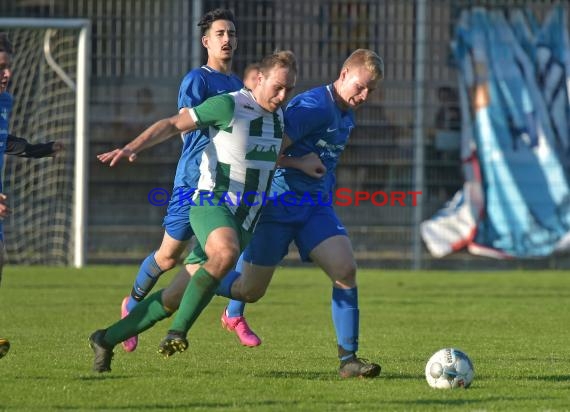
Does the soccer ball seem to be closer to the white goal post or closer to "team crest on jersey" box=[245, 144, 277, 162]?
"team crest on jersey" box=[245, 144, 277, 162]

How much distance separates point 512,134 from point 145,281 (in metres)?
10.8

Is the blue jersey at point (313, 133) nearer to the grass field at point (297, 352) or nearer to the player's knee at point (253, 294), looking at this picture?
the player's knee at point (253, 294)

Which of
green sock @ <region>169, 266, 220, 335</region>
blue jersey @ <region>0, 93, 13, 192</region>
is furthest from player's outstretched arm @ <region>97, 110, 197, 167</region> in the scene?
blue jersey @ <region>0, 93, 13, 192</region>

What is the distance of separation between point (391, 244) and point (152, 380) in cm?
1179

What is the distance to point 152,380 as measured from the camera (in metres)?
6.84

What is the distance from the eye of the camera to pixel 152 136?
6.45 metres

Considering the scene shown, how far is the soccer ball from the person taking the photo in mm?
6609

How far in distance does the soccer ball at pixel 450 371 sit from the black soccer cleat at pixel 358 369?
43 cm

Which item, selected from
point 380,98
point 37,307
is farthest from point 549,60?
point 37,307

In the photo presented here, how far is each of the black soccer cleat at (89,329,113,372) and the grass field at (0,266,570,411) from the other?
6cm

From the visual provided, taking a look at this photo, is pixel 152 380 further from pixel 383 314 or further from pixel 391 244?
pixel 391 244

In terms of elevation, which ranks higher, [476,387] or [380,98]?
[380,98]

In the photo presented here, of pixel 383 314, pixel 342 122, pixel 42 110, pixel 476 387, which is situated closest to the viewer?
pixel 476 387

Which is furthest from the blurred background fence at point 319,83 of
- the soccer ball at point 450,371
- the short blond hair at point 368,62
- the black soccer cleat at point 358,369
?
the soccer ball at point 450,371
